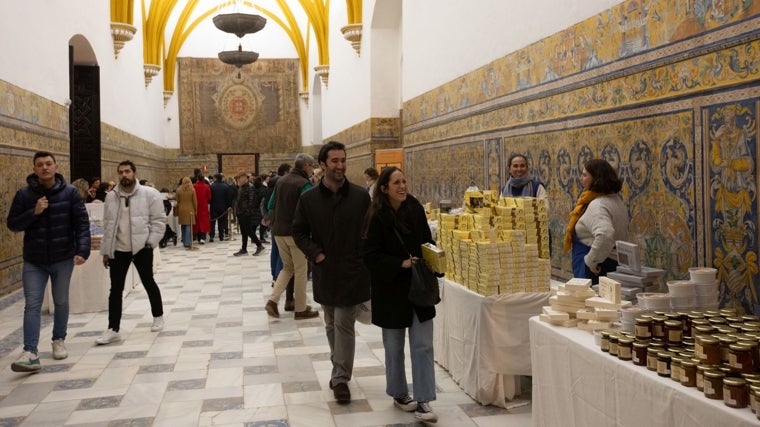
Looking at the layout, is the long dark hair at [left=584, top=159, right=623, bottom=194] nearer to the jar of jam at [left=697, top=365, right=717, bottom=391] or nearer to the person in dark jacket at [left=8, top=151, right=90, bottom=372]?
the jar of jam at [left=697, top=365, right=717, bottom=391]

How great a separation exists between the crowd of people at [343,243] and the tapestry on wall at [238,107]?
20.3m

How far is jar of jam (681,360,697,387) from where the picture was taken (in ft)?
7.60

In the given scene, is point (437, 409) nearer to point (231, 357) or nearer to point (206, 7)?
point (231, 357)

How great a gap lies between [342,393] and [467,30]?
5938 mm

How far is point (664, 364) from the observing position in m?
2.46

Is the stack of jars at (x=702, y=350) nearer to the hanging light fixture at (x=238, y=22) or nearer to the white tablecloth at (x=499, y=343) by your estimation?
the white tablecloth at (x=499, y=343)

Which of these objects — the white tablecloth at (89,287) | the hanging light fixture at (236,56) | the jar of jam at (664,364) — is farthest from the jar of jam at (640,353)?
the hanging light fixture at (236,56)

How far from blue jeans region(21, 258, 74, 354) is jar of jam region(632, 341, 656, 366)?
4.39 meters

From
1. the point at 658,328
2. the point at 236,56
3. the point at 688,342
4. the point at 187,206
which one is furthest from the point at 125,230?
the point at 236,56

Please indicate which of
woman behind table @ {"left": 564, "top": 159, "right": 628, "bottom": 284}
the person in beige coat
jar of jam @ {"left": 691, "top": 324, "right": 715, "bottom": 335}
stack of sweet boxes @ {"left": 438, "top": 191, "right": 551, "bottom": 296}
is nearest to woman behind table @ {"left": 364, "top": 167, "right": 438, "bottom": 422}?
stack of sweet boxes @ {"left": 438, "top": 191, "right": 551, "bottom": 296}

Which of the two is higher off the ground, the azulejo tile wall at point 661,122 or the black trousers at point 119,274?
the azulejo tile wall at point 661,122

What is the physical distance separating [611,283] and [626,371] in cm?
76

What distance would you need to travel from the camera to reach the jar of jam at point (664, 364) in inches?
97.0

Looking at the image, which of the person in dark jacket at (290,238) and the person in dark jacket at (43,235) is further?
the person in dark jacket at (290,238)
